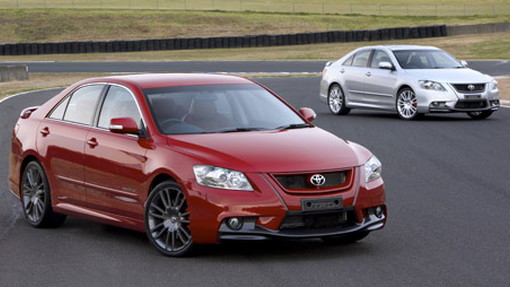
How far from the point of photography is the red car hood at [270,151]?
7.96 metres

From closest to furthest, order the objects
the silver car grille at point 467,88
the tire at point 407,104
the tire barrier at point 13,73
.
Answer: the silver car grille at point 467,88 < the tire at point 407,104 < the tire barrier at point 13,73

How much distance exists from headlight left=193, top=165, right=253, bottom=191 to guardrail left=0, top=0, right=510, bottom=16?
272 ft

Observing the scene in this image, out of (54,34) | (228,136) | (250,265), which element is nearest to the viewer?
(250,265)

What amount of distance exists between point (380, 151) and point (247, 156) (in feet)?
26.5

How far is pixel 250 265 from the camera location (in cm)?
786

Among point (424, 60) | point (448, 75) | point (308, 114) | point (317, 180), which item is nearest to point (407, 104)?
point (448, 75)

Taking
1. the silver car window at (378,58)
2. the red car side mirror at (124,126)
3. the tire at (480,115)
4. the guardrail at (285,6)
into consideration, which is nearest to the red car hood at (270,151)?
the red car side mirror at (124,126)

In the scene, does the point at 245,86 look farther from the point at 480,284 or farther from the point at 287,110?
the point at 480,284

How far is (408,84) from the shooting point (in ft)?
71.1

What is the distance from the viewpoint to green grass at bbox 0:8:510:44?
2680 inches

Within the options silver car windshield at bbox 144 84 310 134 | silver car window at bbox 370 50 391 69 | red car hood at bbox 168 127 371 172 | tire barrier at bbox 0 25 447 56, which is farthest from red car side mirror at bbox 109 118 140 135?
tire barrier at bbox 0 25 447 56

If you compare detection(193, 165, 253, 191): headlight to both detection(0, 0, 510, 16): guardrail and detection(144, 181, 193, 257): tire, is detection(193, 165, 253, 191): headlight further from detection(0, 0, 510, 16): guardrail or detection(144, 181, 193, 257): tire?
detection(0, 0, 510, 16): guardrail

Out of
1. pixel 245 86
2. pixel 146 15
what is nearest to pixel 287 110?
pixel 245 86

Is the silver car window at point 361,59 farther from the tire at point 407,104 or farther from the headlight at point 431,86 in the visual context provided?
the headlight at point 431,86
